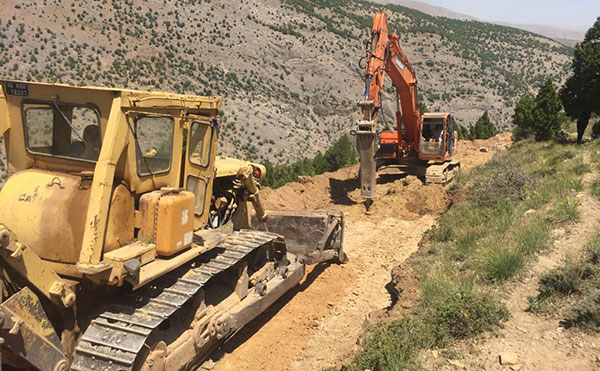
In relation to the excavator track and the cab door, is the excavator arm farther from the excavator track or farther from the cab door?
the excavator track

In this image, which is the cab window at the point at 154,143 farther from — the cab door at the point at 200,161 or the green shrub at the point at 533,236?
the green shrub at the point at 533,236

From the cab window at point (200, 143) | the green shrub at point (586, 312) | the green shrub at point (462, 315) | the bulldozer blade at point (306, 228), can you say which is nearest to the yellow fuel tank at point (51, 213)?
the cab window at point (200, 143)

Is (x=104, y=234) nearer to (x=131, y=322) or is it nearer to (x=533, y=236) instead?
(x=131, y=322)

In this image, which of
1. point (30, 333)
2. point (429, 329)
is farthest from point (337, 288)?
point (30, 333)

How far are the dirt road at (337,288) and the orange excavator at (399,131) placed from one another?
1.13 m

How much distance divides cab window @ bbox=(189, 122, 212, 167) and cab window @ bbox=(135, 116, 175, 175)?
48 centimetres

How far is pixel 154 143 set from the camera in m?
4.99

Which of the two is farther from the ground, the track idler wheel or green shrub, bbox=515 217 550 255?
green shrub, bbox=515 217 550 255

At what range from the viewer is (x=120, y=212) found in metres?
4.60

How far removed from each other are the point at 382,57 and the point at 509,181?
5650mm

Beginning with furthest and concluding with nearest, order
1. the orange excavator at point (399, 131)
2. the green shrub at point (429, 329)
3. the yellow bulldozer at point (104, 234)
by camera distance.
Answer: the orange excavator at point (399, 131) < the green shrub at point (429, 329) < the yellow bulldozer at point (104, 234)

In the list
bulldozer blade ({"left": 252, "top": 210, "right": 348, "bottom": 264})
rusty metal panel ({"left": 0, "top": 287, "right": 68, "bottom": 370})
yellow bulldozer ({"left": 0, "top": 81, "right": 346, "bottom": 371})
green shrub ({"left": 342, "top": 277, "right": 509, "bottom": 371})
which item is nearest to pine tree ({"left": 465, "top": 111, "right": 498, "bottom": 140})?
bulldozer blade ({"left": 252, "top": 210, "right": 348, "bottom": 264})

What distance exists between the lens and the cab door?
5645 millimetres

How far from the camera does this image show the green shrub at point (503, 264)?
6.12 m
